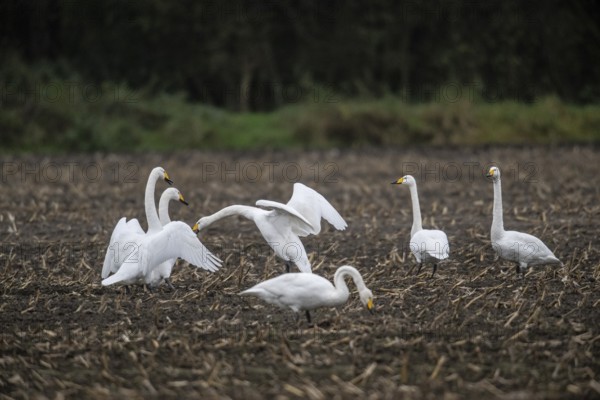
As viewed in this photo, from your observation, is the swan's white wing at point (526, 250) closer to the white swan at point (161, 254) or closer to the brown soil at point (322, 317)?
the brown soil at point (322, 317)

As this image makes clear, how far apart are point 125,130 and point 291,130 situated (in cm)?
498

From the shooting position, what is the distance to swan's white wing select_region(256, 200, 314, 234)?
28.2ft

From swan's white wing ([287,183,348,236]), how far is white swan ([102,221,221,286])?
1306 millimetres

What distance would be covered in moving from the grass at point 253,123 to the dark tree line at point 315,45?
2879mm

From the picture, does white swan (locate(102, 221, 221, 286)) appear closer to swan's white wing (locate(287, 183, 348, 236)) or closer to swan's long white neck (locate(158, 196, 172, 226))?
swan's long white neck (locate(158, 196, 172, 226))

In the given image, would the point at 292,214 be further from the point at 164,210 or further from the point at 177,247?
the point at 164,210

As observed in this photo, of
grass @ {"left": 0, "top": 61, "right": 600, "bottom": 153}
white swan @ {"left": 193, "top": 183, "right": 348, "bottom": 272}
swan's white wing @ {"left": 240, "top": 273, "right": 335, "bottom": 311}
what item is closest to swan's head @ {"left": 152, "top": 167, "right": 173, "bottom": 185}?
white swan @ {"left": 193, "top": 183, "right": 348, "bottom": 272}

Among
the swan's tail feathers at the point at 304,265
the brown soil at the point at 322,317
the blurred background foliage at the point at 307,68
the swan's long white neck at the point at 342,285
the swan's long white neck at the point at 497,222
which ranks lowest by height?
the brown soil at the point at 322,317

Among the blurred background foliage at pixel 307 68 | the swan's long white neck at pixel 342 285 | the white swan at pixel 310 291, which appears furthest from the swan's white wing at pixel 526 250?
the blurred background foliage at pixel 307 68

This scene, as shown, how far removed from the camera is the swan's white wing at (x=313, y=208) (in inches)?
373

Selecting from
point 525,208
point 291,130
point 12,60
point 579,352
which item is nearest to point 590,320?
point 579,352

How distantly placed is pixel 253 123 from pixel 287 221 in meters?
19.0

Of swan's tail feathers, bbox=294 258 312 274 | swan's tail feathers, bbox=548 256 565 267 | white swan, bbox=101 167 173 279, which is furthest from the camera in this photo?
swan's tail feathers, bbox=548 256 565 267

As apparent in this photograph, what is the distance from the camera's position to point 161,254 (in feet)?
27.3
